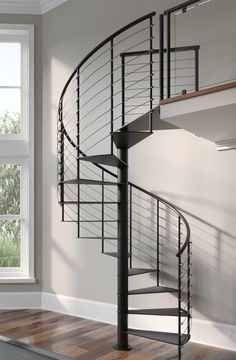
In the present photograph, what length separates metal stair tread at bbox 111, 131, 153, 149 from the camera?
4480 mm

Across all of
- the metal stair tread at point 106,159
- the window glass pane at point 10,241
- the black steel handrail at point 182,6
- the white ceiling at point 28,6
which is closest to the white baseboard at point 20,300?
the window glass pane at point 10,241

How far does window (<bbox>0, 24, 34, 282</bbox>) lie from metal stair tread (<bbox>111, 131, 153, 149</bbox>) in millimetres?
2097

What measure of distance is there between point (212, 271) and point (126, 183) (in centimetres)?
124

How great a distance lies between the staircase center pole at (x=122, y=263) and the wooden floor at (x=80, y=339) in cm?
17

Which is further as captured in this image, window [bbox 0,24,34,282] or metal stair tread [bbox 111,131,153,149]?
window [bbox 0,24,34,282]

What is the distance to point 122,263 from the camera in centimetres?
481

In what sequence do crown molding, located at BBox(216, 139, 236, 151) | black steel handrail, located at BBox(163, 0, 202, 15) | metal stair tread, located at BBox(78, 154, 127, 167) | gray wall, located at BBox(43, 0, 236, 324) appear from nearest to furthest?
black steel handrail, located at BBox(163, 0, 202, 15) → metal stair tread, located at BBox(78, 154, 127, 167) → crown molding, located at BBox(216, 139, 236, 151) → gray wall, located at BBox(43, 0, 236, 324)

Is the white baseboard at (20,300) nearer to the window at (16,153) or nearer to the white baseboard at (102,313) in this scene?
the white baseboard at (102,313)

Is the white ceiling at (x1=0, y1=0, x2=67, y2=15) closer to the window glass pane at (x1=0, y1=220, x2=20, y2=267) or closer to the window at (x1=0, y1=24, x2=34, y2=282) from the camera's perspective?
the window at (x1=0, y1=24, x2=34, y2=282)

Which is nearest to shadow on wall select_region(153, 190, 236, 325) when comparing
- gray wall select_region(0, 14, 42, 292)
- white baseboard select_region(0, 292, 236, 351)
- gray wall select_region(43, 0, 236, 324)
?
gray wall select_region(43, 0, 236, 324)

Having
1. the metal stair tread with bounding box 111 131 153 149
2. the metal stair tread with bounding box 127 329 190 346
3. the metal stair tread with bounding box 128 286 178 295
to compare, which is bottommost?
the metal stair tread with bounding box 127 329 190 346

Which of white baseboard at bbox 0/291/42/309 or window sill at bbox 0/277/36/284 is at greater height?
window sill at bbox 0/277/36/284

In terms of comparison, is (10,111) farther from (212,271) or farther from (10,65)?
(212,271)

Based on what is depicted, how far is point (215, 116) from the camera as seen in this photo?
372 cm
